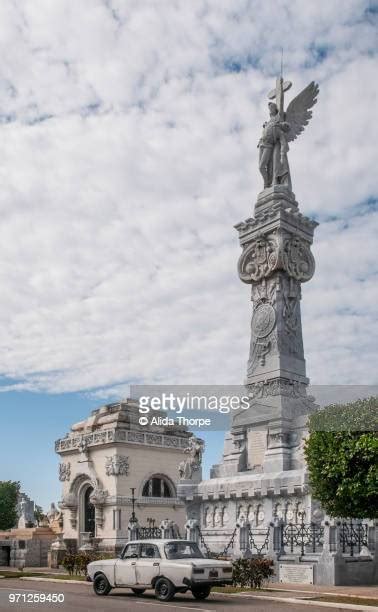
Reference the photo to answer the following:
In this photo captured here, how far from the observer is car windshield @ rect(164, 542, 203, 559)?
20.2 metres

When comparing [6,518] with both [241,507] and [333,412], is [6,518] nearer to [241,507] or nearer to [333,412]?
[241,507]

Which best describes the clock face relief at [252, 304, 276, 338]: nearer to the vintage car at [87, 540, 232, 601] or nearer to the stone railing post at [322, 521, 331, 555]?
the stone railing post at [322, 521, 331, 555]

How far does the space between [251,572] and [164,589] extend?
198 inches

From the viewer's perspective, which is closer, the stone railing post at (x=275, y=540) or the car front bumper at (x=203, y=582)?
the car front bumper at (x=203, y=582)

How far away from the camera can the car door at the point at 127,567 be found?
817 inches

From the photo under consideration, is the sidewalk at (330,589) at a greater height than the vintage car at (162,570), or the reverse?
the vintage car at (162,570)

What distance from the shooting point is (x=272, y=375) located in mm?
34562

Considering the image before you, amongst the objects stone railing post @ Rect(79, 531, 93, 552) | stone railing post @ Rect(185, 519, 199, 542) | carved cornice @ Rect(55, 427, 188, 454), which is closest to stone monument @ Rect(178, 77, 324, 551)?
stone railing post @ Rect(185, 519, 199, 542)

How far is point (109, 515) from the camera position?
54469 mm

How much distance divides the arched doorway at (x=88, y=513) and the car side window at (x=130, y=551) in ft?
123

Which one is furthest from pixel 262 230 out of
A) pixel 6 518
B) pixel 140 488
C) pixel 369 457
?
pixel 6 518

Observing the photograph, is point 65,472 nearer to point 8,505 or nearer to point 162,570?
point 8,505

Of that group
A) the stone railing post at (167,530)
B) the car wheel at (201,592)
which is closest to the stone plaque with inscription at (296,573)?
the car wheel at (201,592)

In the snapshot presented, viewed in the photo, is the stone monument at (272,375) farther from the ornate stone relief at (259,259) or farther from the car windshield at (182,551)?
the car windshield at (182,551)
